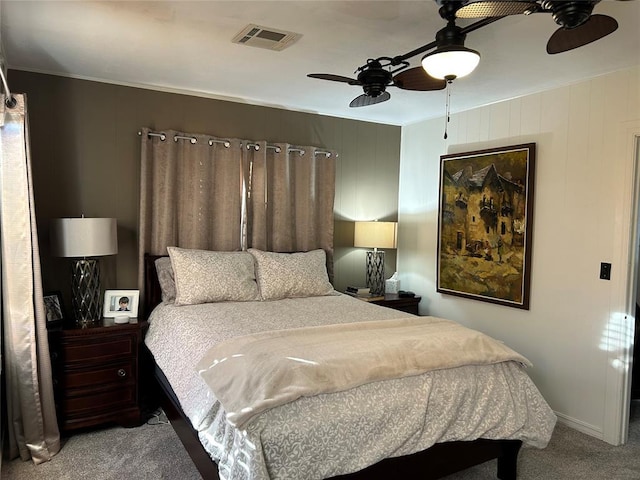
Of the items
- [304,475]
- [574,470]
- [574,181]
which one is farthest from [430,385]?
[574,181]

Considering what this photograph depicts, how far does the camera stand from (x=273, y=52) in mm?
2855

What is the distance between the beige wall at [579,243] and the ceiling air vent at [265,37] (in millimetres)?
2051

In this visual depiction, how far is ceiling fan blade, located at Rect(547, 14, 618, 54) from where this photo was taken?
5.66 ft

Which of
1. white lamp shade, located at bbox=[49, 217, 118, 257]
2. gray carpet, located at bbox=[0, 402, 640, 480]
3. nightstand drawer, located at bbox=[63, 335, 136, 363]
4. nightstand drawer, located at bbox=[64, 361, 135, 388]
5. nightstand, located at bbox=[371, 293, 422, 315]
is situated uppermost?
white lamp shade, located at bbox=[49, 217, 118, 257]

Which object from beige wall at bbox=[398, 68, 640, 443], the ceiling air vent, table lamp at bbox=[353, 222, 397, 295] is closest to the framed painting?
beige wall at bbox=[398, 68, 640, 443]

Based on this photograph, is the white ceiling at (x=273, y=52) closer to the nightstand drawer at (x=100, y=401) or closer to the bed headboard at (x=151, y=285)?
the bed headboard at (x=151, y=285)

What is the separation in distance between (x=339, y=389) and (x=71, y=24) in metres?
2.28

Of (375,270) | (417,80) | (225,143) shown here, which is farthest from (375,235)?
(417,80)

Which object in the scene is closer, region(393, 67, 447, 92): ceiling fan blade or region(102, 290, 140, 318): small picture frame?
region(393, 67, 447, 92): ceiling fan blade

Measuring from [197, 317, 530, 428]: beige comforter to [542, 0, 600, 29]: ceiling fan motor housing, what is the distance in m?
1.49

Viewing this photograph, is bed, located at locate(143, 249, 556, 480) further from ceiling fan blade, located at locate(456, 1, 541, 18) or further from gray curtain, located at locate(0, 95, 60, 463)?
ceiling fan blade, located at locate(456, 1, 541, 18)

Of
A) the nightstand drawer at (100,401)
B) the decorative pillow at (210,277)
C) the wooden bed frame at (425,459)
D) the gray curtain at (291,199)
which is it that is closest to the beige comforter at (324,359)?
the wooden bed frame at (425,459)

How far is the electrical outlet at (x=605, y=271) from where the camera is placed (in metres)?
3.18

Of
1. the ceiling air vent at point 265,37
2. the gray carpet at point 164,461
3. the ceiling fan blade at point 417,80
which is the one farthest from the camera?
the gray carpet at point 164,461
